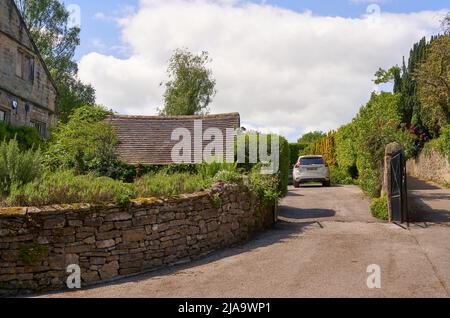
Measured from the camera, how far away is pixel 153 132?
21234 millimetres

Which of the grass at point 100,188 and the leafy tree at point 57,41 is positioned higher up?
the leafy tree at point 57,41

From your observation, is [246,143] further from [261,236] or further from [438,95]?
[438,95]

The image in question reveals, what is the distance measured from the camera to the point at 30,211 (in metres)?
7.93

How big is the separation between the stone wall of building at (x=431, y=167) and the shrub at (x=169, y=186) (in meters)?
16.8

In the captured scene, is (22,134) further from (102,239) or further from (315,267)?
(315,267)

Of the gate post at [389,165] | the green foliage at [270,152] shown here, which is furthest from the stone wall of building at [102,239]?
the gate post at [389,165]

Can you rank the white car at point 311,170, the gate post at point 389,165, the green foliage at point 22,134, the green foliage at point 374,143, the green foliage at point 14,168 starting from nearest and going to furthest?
the green foliage at point 14,168, the gate post at point 389,165, the green foliage at point 374,143, the green foliage at point 22,134, the white car at point 311,170

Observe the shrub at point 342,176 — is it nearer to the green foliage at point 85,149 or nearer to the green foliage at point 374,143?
the green foliage at point 374,143

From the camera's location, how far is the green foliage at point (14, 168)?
9.10 meters

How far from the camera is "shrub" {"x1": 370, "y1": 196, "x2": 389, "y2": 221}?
13969mm

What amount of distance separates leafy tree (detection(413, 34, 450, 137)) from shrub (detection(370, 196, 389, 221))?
11.8 m

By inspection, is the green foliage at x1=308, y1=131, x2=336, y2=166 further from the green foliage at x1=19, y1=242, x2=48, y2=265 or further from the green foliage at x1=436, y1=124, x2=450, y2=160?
the green foliage at x1=19, y1=242, x2=48, y2=265

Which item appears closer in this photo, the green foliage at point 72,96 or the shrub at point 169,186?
the shrub at point 169,186
